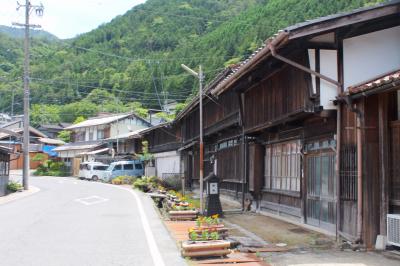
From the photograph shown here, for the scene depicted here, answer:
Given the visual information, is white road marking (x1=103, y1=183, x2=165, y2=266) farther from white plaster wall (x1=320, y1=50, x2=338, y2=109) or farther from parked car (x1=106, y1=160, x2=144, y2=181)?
parked car (x1=106, y1=160, x2=144, y2=181)

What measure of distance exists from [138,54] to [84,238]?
63252 millimetres

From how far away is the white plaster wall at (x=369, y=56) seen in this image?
11016 mm

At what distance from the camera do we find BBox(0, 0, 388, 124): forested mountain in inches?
2359

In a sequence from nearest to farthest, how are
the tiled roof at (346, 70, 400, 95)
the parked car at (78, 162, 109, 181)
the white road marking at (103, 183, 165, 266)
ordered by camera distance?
the tiled roof at (346, 70, 400, 95) → the white road marking at (103, 183, 165, 266) → the parked car at (78, 162, 109, 181)

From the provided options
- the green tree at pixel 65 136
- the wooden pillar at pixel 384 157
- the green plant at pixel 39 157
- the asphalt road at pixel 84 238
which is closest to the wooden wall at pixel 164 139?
the asphalt road at pixel 84 238

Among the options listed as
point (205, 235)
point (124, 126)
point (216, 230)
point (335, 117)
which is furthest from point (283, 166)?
point (124, 126)

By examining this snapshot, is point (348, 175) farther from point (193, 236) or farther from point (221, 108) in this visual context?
point (221, 108)

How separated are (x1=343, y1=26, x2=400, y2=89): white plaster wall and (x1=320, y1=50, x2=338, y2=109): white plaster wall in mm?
307

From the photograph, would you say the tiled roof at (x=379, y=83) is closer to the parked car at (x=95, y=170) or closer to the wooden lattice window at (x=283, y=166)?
the wooden lattice window at (x=283, y=166)

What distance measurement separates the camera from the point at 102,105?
88.9 metres

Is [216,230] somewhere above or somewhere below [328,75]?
below

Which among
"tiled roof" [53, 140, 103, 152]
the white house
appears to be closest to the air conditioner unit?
the white house

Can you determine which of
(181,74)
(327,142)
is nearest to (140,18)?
(181,74)

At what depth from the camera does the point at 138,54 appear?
72.8 m
